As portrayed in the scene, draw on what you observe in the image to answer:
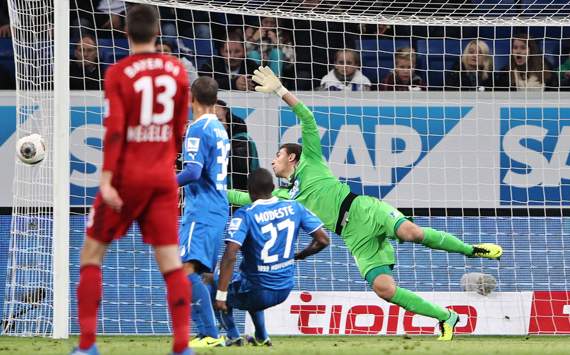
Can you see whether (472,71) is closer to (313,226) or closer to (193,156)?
(313,226)

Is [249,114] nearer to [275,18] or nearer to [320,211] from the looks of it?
[275,18]

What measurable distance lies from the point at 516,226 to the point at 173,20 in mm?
4133

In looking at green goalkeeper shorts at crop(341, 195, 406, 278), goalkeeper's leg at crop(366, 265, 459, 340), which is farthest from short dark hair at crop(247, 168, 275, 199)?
goalkeeper's leg at crop(366, 265, 459, 340)

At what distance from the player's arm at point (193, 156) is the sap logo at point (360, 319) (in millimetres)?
4187

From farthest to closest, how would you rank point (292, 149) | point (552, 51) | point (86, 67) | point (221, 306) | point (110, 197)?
1. point (552, 51)
2. point (86, 67)
3. point (292, 149)
4. point (221, 306)
5. point (110, 197)

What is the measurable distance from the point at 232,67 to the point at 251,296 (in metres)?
4.24

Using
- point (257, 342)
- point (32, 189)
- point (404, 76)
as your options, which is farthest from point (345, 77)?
point (257, 342)

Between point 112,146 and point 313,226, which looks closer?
point 112,146

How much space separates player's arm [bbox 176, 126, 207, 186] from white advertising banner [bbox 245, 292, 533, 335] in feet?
13.5

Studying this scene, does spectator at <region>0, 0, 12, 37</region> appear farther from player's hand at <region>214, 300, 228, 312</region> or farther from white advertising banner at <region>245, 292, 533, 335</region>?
player's hand at <region>214, 300, 228, 312</region>

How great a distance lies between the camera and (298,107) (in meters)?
10.0

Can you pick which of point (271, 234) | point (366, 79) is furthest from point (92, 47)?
point (271, 234)

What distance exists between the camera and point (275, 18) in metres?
12.8

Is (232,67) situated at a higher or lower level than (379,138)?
higher
